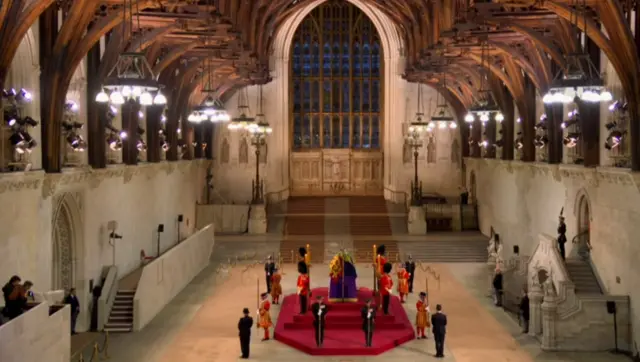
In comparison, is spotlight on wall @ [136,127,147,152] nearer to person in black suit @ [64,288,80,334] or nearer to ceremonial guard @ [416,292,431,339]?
person in black suit @ [64,288,80,334]

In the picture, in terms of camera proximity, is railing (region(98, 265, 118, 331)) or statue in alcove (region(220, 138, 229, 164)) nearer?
railing (region(98, 265, 118, 331))

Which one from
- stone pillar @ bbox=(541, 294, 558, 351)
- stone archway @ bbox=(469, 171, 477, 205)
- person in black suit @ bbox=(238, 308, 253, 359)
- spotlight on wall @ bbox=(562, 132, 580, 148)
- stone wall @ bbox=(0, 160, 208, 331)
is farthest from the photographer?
stone archway @ bbox=(469, 171, 477, 205)

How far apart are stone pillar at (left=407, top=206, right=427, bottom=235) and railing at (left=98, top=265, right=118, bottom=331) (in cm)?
1891

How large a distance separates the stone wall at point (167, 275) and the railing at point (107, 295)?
3.46ft

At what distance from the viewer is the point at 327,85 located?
4991 cm

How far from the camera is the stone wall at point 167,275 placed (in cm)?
2262

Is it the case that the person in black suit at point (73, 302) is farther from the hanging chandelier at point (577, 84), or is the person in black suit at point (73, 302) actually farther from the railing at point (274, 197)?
the railing at point (274, 197)

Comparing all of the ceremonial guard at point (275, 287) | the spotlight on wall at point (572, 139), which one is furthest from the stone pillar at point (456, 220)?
the ceremonial guard at point (275, 287)

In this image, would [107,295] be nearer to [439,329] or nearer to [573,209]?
[439,329]

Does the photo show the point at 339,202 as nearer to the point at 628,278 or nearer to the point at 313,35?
the point at 313,35

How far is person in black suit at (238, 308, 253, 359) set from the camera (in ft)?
61.3

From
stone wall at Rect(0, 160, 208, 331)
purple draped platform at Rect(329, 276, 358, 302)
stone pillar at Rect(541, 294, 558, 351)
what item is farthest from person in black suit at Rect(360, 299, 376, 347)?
stone wall at Rect(0, 160, 208, 331)

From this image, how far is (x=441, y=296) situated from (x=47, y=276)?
13383 mm

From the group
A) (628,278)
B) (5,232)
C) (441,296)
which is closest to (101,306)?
(5,232)
